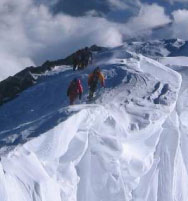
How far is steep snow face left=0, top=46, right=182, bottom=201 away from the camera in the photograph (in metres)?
A: 19.2

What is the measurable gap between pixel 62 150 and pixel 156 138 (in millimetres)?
5585

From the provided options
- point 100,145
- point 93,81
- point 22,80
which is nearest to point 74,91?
point 93,81

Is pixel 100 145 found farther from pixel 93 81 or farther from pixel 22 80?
pixel 22 80

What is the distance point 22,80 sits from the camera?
34906 mm

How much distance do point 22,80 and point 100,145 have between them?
13.5 metres

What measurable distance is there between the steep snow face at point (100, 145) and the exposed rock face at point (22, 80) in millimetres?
2485

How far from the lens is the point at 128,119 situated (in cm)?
2573

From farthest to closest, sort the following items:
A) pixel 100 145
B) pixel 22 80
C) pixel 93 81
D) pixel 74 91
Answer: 1. pixel 22 80
2. pixel 93 81
3. pixel 74 91
4. pixel 100 145

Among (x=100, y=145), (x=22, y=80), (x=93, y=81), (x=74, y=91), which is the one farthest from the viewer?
(x=22, y=80)

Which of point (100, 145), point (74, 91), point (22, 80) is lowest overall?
point (100, 145)

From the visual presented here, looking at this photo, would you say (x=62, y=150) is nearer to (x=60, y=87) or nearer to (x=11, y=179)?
(x=11, y=179)

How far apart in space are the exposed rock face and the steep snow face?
8.15 ft

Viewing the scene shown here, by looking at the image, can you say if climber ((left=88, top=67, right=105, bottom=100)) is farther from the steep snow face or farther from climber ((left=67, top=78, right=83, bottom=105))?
climber ((left=67, top=78, right=83, bottom=105))

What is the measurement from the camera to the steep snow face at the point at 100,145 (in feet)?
63.0
